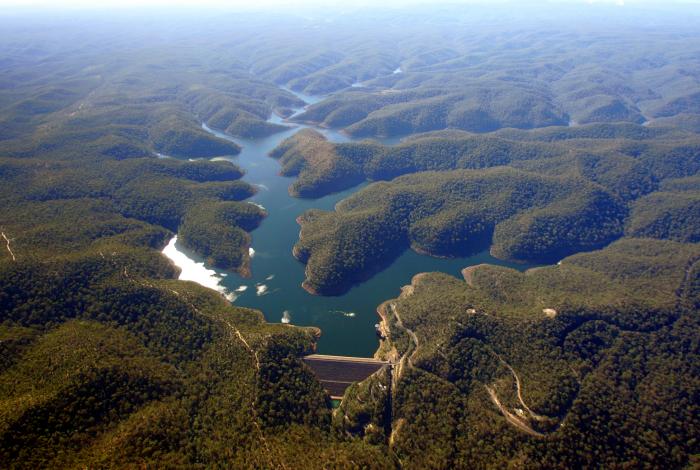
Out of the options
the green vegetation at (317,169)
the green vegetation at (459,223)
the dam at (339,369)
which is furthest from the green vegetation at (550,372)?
the green vegetation at (317,169)

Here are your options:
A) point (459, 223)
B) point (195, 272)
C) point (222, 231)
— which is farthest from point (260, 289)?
point (459, 223)

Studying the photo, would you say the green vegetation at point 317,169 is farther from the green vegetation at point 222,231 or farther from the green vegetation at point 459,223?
the green vegetation at point 222,231

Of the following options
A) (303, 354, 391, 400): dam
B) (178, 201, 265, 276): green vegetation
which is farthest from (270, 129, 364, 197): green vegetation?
(303, 354, 391, 400): dam

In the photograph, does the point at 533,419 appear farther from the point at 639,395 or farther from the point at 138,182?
the point at 138,182

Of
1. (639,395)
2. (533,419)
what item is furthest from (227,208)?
(639,395)

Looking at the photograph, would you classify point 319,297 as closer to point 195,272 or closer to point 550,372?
point 195,272

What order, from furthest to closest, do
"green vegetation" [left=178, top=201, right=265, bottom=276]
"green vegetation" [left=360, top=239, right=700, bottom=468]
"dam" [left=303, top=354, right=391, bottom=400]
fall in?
"green vegetation" [left=178, top=201, right=265, bottom=276], "dam" [left=303, top=354, right=391, bottom=400], "green vegetation" [left=360, top=239, right=700, bottom=468]

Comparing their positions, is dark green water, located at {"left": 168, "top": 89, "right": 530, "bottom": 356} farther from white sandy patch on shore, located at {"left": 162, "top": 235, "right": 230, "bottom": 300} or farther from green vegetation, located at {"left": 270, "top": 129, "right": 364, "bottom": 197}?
green vegetation, located at {"left": 270, "top": 129, "right": 364, "bottom": 197}

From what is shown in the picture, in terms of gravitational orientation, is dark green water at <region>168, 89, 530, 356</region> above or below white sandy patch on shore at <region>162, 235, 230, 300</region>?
below
